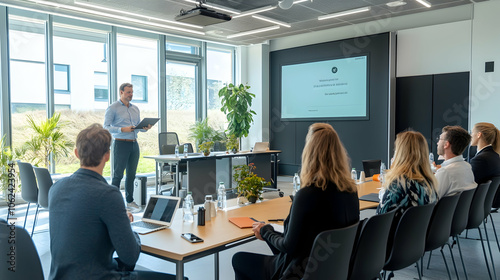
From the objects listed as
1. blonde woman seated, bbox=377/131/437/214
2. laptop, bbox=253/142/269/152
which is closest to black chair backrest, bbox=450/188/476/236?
blonde woman seated, bbox=377/131/437/214

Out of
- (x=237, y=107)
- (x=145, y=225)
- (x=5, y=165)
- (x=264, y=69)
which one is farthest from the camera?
(x=264, y=69)

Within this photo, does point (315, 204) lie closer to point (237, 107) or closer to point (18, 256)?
point (18, 256)

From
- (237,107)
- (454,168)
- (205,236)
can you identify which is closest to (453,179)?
(454,168)

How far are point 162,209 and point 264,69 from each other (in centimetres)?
777

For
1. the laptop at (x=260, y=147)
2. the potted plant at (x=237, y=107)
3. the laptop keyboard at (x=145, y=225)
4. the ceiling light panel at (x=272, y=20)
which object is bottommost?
the laptop keyboard at (x=145, y=225)

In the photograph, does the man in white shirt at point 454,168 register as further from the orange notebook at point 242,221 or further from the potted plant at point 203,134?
the potted plant at point 203,134

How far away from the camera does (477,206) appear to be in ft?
10.4

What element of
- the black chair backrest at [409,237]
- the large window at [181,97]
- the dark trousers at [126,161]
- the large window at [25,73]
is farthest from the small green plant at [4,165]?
the black chair backrest at [409,237]

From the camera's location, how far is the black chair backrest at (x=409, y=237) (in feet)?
7.66

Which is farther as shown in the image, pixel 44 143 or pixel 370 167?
pixel 44 143

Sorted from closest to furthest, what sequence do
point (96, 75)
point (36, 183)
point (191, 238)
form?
point (191, 238)
point (36, 183)
point (96, 75)

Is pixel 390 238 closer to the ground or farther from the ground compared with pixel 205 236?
closer to the ground

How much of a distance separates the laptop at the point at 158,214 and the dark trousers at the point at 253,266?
478 mm

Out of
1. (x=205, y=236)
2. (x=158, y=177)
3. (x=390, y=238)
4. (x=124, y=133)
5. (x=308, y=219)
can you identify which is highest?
(x=124, y=133)
